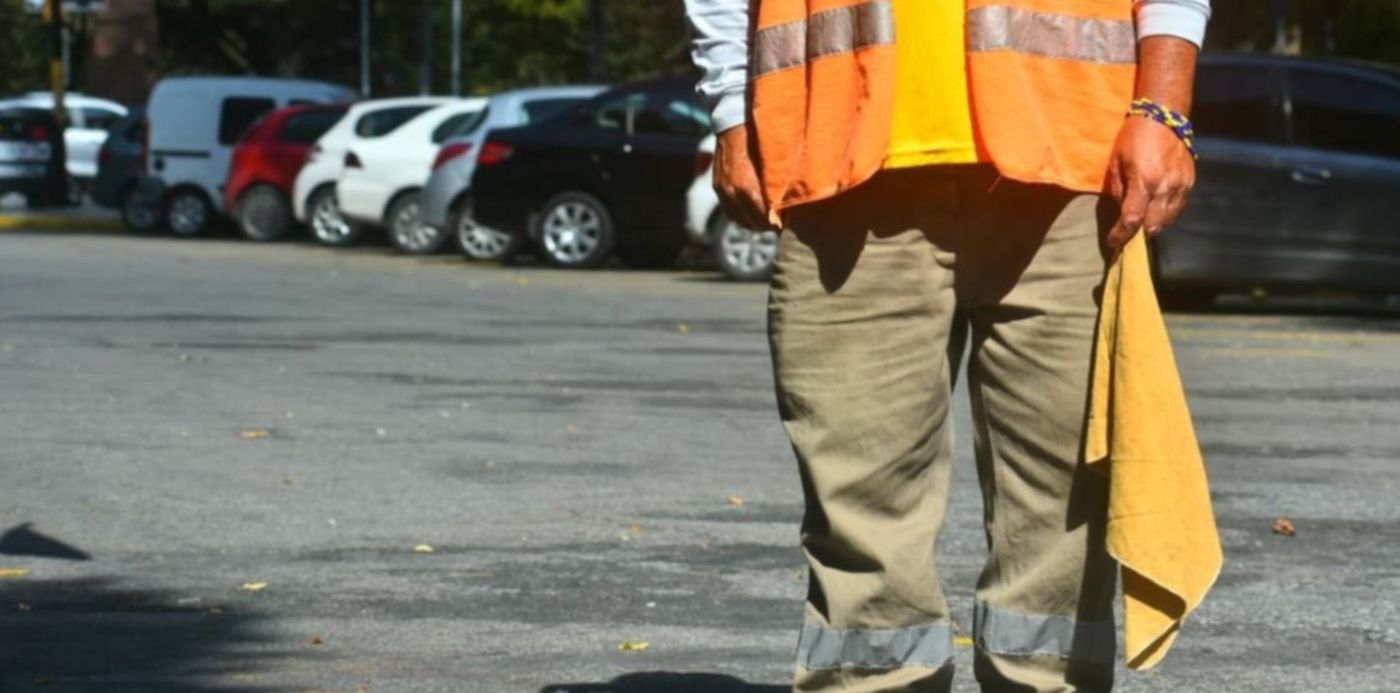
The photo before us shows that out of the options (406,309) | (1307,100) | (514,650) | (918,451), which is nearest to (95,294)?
(406,309)

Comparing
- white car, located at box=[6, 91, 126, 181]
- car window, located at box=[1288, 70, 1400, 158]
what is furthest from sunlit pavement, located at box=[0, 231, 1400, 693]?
white car, located at box=[6, 91, 126, 181]

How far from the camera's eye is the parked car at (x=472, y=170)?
23844mm

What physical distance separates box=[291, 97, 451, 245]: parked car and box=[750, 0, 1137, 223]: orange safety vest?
72.3 feet

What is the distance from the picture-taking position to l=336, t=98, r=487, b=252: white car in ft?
84.0

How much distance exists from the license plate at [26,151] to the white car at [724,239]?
1696cm

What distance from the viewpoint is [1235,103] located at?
17438mm

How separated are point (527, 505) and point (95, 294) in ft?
36.1

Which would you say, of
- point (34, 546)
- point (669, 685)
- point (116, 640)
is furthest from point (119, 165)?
point (669, 685)

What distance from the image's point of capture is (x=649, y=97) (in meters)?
22.5

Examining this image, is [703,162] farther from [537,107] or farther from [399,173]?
[399,173]

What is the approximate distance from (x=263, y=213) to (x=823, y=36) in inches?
981

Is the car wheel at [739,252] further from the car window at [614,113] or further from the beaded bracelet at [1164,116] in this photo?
the beaded bracelet at [1164,116]

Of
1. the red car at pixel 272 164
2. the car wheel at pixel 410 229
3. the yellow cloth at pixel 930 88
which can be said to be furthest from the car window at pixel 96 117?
the yellow cloth at pixel 930 88

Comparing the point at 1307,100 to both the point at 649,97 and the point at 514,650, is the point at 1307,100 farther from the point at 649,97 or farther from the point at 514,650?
the point at 514,650
